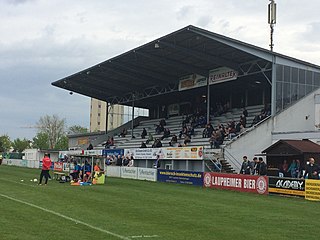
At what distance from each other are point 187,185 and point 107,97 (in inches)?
1328

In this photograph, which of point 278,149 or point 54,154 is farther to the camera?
point 54,154

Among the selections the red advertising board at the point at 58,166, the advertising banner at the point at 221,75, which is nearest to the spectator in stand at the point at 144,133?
the red advertising board at the point at 58,166

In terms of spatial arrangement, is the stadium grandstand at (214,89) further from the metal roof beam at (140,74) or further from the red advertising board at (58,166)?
the red advertising board at (58,166)

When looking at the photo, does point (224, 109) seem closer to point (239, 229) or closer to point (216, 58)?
point (216, 58)

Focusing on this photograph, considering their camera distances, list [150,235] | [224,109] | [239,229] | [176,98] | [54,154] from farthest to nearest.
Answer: [54,154] < [176,98] < [224,109] < [239,229] < [150,235]

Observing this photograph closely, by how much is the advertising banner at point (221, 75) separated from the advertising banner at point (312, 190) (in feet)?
66.2

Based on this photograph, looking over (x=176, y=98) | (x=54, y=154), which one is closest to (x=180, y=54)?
(x=176, y=98)

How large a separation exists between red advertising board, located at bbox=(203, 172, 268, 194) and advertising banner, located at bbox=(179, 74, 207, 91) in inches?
682

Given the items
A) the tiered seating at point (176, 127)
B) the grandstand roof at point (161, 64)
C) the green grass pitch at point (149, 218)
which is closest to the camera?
the green grass pitch at point (149, 218)

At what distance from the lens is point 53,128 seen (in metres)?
125

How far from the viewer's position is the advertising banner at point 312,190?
23066 millimetres

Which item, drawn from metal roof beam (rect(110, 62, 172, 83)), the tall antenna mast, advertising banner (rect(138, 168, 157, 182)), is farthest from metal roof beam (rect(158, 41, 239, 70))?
the tall antenna mast

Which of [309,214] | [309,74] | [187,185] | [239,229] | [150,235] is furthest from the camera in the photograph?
[309,74]

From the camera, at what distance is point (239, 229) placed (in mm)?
13062
